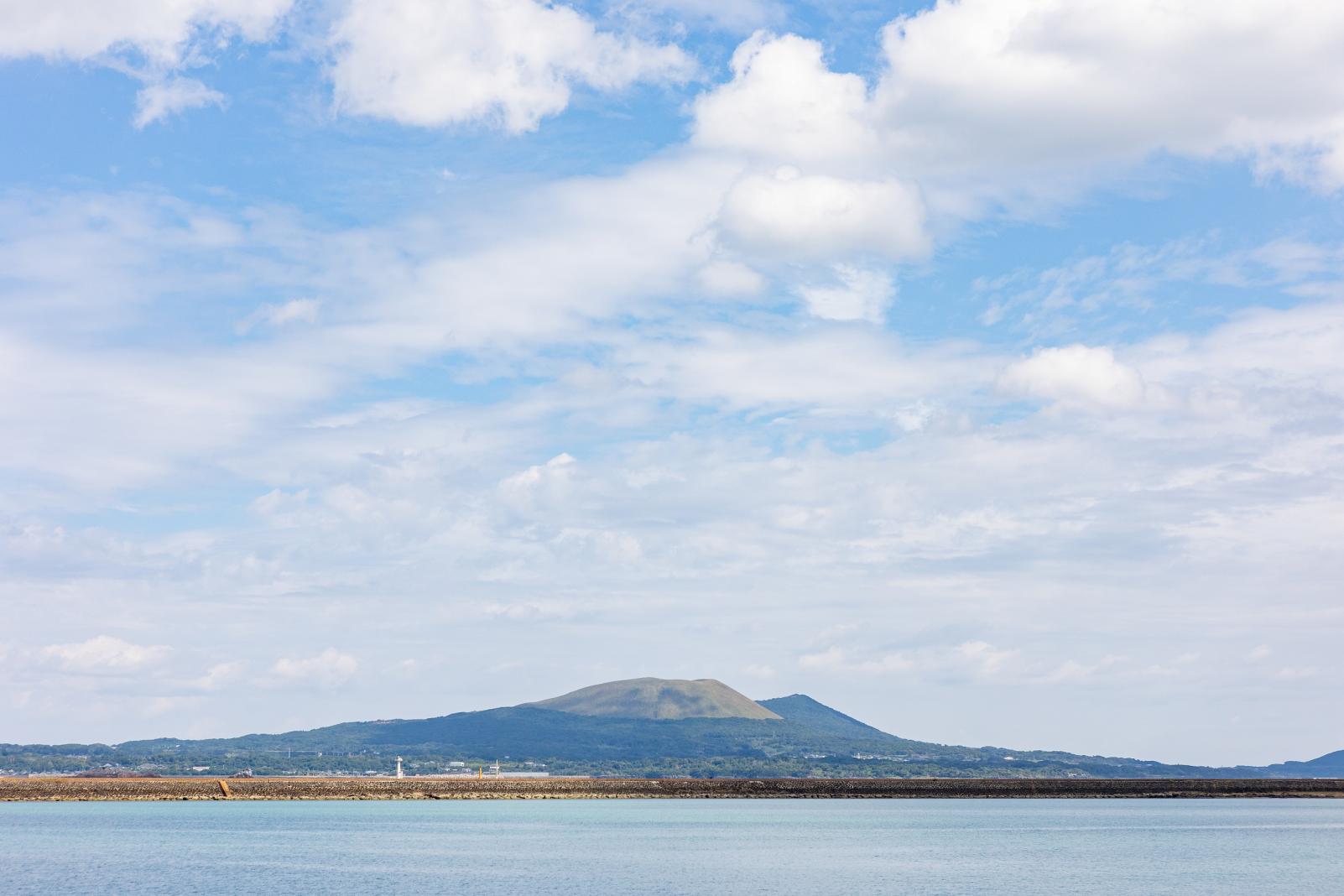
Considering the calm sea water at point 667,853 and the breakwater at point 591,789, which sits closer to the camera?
the calm sea water at point 667,853

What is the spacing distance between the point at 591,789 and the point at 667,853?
99315mm

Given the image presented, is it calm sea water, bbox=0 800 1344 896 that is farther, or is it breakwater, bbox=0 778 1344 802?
breakwater, bbox=0 778 1344 802

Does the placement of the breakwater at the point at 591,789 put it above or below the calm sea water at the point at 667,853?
above

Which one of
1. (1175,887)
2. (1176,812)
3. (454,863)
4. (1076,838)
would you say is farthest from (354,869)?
(1176,812)

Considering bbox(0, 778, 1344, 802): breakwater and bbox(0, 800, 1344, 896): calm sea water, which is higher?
bbox(0, 778, 1344, 802): breakwater

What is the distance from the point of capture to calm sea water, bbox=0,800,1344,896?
6856 centimetres

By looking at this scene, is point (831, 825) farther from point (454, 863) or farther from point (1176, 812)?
point (1176, 812)

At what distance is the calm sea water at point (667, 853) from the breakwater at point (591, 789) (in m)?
7.04

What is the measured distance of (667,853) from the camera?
88.7 m

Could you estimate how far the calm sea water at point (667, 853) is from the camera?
225 ft

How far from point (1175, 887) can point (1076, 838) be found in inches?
1681

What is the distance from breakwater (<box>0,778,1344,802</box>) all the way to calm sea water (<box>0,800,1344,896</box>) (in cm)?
704

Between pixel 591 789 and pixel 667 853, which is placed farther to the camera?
pixel 591 789

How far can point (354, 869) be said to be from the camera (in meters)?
77.5
